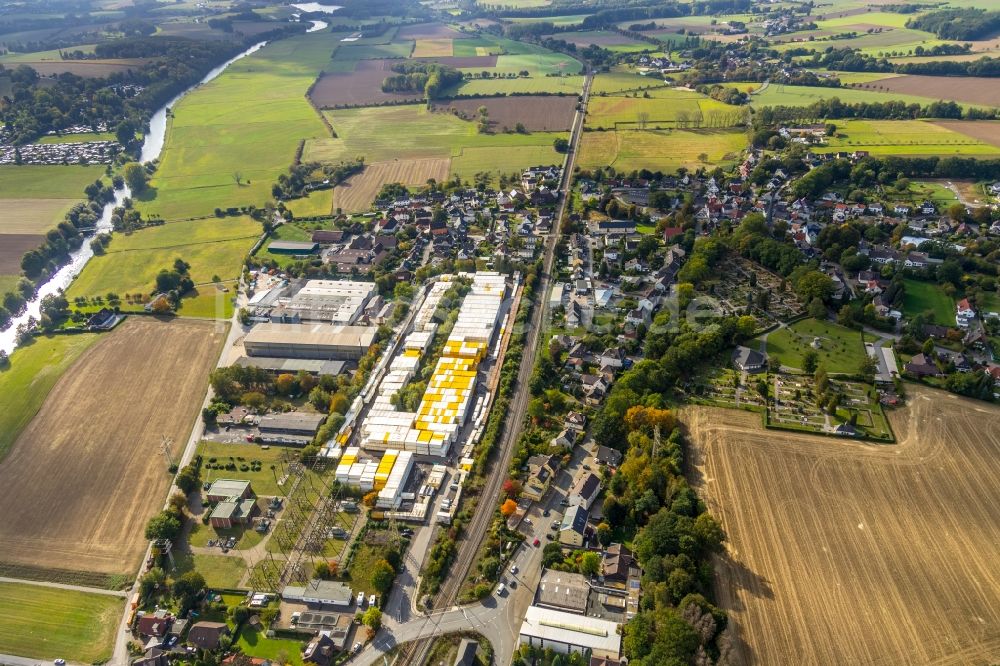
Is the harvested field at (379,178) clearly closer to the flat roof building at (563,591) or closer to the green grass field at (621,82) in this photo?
the green grass field at (621,82)

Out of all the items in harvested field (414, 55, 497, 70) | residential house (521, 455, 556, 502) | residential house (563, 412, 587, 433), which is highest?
harvested field (414, 55, 497, 70)

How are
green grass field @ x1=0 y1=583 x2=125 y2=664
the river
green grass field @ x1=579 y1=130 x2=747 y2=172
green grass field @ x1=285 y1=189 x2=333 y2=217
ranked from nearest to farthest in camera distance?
green grass field @ x1=0 y1=583 x2=125 y2=664
the river
green grass field @ x1=285 y1=189 x2=333 y2=217
green grass field @ x1=579 y1=130 x2=747 y2=172

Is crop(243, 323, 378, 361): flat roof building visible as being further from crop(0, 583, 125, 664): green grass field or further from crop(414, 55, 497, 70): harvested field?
crop(414, 55, 497, 70): harvested field

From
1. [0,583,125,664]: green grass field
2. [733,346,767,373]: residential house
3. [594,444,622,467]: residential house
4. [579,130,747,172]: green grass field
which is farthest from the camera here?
[579,130,747,172]: green grass field

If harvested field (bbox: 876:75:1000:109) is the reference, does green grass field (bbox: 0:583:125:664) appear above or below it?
Answer: below

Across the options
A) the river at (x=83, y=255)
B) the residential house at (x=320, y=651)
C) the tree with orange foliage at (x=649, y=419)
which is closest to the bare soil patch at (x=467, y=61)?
the river at (x=83, y=255)

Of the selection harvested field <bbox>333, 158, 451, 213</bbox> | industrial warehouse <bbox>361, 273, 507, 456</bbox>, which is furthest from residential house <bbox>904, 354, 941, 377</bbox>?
harvested field <bbox>333, 158, 451, 213</bbox>

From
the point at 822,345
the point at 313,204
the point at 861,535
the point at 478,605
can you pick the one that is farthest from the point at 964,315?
the point at 313,204
